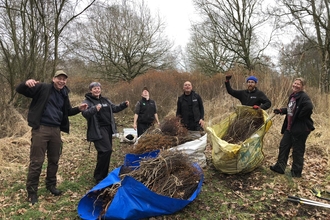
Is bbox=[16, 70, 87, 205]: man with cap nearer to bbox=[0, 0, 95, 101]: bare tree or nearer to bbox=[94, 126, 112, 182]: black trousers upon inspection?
bbox=[94, 126, 112, 182]: black trousers

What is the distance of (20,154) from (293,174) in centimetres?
512

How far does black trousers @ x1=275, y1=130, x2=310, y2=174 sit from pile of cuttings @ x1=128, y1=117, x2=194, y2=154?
1.52m

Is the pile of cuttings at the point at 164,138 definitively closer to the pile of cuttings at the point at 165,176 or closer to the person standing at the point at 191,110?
the person standing at the point at 191,110

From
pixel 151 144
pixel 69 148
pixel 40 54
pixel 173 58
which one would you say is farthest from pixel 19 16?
pixel 173 58

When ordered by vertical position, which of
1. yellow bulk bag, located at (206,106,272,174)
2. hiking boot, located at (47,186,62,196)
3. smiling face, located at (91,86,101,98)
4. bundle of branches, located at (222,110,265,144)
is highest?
smiling face, located at (91,86,101,98)

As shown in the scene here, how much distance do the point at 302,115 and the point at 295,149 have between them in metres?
0.58

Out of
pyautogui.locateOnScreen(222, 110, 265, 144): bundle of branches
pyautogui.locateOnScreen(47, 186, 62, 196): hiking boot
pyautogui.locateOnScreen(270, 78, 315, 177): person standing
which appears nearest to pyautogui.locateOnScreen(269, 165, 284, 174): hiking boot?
pyautogui.locateOnScreen(270, 78, 315, 177): person standing

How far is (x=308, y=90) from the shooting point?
850 cm

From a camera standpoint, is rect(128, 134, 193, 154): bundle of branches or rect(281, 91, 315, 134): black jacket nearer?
rect(281, 91, 315, 134): black jacket

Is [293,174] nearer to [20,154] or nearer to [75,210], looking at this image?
[75,210]

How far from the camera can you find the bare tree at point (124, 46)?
17.3m

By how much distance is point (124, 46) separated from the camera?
17672mm

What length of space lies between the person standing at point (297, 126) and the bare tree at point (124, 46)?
14992mm

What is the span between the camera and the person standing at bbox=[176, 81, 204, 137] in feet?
15.8
